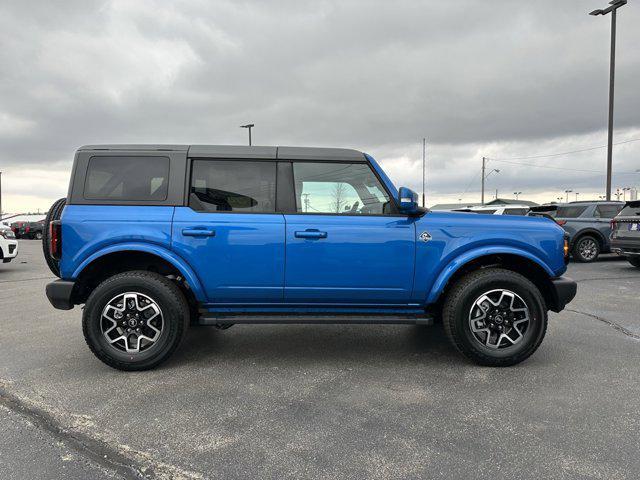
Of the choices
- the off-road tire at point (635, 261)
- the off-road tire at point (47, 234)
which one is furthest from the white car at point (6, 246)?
the off-road tire at point (635, 261)

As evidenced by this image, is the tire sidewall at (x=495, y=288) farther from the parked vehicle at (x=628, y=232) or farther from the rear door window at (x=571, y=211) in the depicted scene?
the rear door window at (x=571, y=211)

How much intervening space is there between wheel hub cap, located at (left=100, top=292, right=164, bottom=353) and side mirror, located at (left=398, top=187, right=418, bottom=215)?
7.27 ft

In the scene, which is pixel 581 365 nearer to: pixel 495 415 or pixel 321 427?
pixel 495 415

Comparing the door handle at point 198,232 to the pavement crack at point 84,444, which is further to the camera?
the door handle at point 198,232

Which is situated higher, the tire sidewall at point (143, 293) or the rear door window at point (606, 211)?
the rear door window at point (606, 211)

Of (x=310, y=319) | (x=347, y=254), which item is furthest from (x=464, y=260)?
(x=310, y=319)

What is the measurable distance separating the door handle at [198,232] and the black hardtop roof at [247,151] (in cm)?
68

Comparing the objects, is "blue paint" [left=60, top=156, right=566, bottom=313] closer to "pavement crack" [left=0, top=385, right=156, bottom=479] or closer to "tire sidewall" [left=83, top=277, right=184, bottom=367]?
"tire sidewall" [left=83, top=277, right=184, bottom=367]

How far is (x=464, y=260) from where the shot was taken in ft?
11.8

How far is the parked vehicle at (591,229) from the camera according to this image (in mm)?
11547

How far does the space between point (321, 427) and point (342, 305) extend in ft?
4.08

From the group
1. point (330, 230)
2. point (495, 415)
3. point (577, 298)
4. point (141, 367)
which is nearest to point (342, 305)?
point (330, 230)

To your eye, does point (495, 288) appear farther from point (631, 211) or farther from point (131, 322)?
point (631, 211)

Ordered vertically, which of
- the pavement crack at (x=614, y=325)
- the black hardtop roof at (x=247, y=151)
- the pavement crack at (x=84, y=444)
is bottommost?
the pavement crack at (x=84, y=444)
